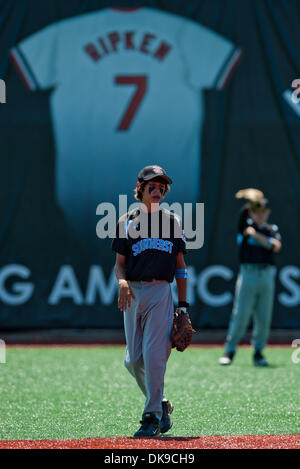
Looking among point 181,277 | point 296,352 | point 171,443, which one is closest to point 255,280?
point 296,352

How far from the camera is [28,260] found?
43.0 feet

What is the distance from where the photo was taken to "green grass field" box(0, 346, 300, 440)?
598 centimetres

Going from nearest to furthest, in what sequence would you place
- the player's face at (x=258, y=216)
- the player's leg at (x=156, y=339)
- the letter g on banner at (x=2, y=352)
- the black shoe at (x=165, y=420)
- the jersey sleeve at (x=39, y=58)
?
the player's leg at (x=156, y=339) → the black shoe at (x=165, y=420) → the player's face at (x=258, y=216) → the letter g on banner at (x=2, y=352) → the jersey sleeve at (x=39, y=58)

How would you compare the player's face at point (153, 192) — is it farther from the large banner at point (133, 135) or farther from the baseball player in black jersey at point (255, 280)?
the large banner at point (133, 135)

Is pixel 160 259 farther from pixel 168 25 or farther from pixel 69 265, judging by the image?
pixel 168 25

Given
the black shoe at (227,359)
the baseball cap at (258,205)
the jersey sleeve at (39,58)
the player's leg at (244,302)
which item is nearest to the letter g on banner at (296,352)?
the black shoe at (227,359)

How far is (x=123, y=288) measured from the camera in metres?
5.57

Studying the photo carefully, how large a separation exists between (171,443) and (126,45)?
30.5ft

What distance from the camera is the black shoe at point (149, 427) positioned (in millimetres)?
5402

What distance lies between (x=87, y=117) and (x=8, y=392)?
6.41m

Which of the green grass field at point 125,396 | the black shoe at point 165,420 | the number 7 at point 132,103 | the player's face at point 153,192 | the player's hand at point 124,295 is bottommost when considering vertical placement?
the green grass field at point 125,396

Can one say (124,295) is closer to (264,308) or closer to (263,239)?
(263,239)

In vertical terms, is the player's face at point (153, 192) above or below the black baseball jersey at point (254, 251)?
above

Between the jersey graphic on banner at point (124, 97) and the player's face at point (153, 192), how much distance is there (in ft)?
24.0
